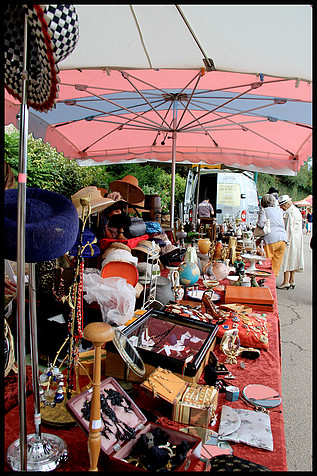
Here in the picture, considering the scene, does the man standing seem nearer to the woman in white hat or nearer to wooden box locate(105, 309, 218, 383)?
the woman in white hat

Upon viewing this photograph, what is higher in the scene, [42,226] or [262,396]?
[42,226]

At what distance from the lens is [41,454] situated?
0.92m

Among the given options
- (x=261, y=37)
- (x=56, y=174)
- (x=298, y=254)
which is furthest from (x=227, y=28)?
(x=298, y=254)

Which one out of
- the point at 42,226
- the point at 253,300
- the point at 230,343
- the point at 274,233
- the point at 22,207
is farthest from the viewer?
the point at 274,233

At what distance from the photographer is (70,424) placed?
3.44 feet

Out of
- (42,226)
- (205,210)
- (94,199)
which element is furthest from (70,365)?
(205,210)

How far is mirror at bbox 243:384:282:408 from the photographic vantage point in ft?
3.96

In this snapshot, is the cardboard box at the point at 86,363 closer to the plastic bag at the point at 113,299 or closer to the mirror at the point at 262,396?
the plastic bag at the point at 113,299

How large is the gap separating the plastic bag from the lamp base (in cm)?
63

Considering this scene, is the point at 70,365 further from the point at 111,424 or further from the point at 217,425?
the point at 217,425

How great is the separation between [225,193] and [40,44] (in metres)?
9.76

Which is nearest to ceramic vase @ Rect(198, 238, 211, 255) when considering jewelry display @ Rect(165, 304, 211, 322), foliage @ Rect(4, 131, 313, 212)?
foliage @ Rect(4, 131, 313, 212)

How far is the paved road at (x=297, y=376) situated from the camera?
1989 millimetres

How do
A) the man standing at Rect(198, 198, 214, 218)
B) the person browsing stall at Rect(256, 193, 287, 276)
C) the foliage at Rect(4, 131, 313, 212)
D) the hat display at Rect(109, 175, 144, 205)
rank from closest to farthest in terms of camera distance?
the hat display at Rect(109, 175, 144, 205) < the foliage at Rect(4, 131, 313, 212) < the person browsing stall at Rect(256, 193, 287, 276) < the man standing at Rect(198, 198, 214, 218)
